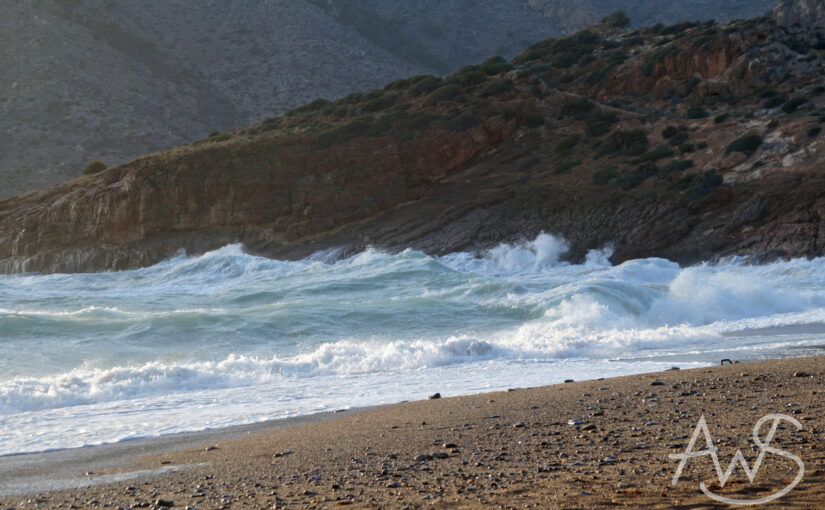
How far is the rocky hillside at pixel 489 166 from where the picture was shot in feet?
106

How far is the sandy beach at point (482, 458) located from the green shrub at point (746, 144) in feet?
85.7

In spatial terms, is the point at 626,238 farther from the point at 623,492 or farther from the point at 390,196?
the point at 623,492

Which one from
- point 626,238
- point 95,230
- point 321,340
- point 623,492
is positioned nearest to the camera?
point 623,492

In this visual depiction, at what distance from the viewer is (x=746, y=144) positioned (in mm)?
32125

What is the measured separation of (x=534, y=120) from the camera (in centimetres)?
4119

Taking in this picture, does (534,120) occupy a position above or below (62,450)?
above

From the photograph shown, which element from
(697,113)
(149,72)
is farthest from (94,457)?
(149,72)

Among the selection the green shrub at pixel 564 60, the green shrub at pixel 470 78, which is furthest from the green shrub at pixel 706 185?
the green shrub at pixel 564 60

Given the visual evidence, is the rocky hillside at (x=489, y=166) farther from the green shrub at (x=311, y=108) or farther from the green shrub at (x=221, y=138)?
the green shrub at (x=311, y=108)

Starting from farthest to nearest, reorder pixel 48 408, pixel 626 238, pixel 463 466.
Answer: pixel 626 238 → pixel 48 408 → pixel 463 466

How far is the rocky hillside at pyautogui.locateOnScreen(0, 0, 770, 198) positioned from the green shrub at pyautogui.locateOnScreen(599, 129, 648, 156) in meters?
43.5

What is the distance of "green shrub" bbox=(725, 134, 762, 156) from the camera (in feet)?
105

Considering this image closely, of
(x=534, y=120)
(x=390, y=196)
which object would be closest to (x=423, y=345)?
(x=390, y=196)

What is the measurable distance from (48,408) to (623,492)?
24.6 ft
